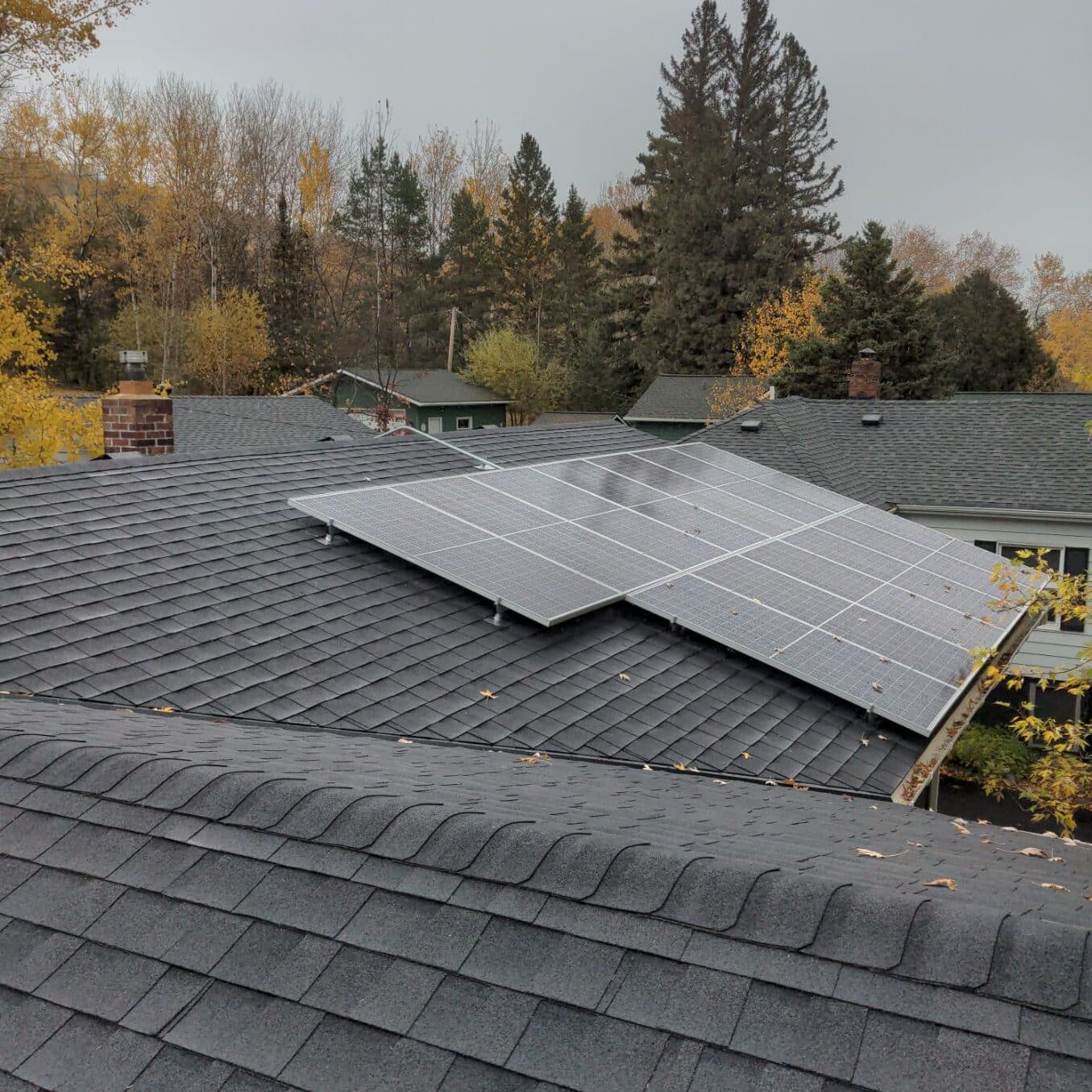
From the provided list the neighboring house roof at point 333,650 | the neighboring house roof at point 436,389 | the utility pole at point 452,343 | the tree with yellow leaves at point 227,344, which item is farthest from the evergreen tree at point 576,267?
the neighboring house roof at point 333,650

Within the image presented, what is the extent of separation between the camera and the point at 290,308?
51.9 metres

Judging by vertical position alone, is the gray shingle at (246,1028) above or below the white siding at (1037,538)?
above

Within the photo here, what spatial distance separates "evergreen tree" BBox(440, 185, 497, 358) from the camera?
60562 mm

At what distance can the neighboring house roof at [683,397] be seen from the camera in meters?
42.2

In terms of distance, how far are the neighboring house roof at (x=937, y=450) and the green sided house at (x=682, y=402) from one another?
15751 millimetres

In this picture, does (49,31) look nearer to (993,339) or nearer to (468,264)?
(468,264)

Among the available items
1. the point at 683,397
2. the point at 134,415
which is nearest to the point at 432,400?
the point at 683,397

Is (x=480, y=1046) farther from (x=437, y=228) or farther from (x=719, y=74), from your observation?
(x=437, y=228)

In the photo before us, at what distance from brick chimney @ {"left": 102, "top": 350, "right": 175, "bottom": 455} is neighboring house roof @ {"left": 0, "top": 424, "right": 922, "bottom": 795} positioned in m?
2.55

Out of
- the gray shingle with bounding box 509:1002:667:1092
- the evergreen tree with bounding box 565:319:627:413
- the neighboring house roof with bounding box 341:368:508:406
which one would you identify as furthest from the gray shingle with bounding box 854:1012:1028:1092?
the evergreen tree with bounding box 565:319:627:413

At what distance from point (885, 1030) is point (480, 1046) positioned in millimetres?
1016

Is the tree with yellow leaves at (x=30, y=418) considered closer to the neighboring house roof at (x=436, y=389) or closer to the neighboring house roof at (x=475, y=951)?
the neighboring house roof at (x=475, y=951)

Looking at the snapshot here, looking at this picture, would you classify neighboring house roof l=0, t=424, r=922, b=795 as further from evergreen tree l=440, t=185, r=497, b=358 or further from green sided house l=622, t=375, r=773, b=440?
evergreen tree l=440, t=185, r=497, b=358

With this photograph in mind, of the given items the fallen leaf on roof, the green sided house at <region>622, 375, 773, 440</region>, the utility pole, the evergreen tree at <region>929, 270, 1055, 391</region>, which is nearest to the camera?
the fallen leaf on roof
